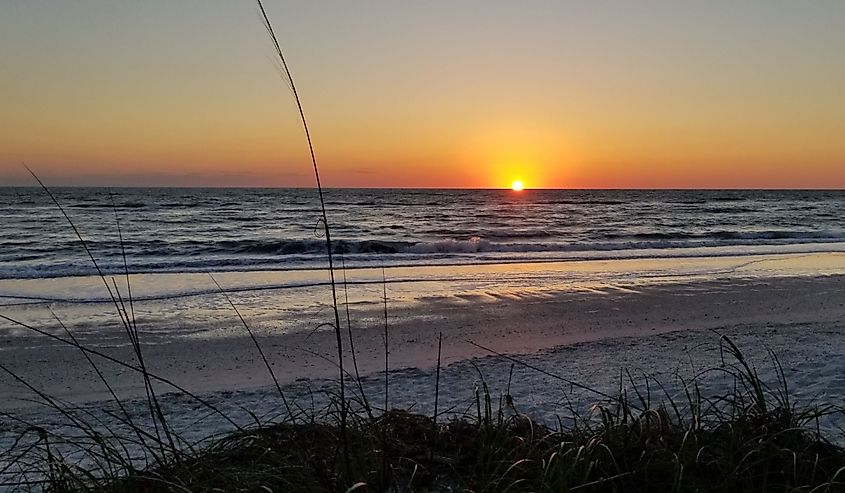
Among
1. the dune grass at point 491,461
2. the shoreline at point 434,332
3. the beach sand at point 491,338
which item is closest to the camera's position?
the dune grass at point 491,461

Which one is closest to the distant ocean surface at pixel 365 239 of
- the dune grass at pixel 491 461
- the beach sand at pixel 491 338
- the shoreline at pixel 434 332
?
the shoreline at pixel 434 332

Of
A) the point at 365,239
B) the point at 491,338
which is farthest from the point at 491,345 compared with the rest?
the point at 365,239

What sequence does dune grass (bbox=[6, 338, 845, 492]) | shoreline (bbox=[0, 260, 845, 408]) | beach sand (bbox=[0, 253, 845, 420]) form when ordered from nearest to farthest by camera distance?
1. dune grass (bbox=[6, 338, 845, 492])
2. beach sand (bbox=[0, 253, 845, 420])
3. shoreline (bbox=[0, 260, 845, 408])

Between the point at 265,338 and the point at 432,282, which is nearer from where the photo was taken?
the point at 265,338

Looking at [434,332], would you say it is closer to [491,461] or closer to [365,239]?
[491,461]

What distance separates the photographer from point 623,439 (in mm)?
2654

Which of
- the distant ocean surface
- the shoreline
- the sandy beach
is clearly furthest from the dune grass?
the distant ocean surface

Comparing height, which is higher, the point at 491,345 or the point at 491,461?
the point at 491,461

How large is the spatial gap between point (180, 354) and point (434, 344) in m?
3.10

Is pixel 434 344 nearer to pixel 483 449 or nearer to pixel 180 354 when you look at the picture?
pixel 180 354

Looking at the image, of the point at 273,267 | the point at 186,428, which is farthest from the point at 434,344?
the point at 273,267

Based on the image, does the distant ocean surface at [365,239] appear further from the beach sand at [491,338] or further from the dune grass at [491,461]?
the dune grass at [491,461]

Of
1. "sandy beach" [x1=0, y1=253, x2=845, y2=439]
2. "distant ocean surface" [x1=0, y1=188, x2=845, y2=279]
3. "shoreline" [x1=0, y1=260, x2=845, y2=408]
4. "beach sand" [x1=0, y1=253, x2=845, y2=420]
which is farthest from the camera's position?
"distant ocean surface" [x1=0, y1=188, x2=845, y2=279]

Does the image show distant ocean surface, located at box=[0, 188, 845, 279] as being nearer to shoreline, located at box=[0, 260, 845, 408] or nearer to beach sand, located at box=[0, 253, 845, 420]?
shoreline, located at box=[0, 260, 845, 408]
